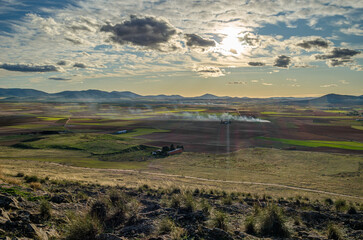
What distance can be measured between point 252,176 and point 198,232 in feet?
98.9

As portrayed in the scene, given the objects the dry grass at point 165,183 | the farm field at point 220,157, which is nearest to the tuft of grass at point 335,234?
the dry grass at point 165,183

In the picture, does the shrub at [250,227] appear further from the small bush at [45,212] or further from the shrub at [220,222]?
the small bush at [45,212]

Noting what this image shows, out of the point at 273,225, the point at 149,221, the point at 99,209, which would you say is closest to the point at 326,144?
the point at 273,225

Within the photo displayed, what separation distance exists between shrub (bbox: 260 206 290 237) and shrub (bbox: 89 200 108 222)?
7.40 meters

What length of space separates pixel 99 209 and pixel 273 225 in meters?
8.41

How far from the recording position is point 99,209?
36.5 ft

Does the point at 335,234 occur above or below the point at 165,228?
below

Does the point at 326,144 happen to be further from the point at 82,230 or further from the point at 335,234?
the point at 82,230

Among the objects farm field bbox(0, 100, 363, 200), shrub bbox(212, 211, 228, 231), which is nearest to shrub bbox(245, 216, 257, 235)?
shrub bbox(212, 211, 228, 231)

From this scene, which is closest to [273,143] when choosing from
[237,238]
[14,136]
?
[237,238]

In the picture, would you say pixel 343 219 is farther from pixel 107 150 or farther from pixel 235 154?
pixel 107 150

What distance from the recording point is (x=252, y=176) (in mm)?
36719

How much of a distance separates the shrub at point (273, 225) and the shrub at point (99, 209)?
7.40m

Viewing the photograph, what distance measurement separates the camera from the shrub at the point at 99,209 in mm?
10719
